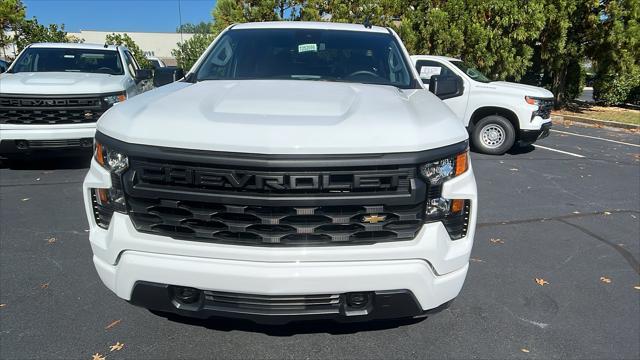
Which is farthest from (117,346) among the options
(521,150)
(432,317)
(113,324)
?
(521,150)

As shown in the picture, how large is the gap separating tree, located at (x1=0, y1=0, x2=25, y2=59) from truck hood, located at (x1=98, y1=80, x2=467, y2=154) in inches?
705

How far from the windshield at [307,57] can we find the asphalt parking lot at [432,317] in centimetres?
175

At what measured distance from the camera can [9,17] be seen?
16.5 metres

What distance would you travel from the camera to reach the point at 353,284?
2.11 metres

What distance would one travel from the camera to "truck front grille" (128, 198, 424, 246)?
2.11 metres

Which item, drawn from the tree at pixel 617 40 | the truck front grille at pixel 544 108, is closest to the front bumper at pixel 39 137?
the truck front grille at pixel 544 108

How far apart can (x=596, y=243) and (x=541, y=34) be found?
13.4 m

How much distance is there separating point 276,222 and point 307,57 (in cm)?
195

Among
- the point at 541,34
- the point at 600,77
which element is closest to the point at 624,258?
the point at 541,34

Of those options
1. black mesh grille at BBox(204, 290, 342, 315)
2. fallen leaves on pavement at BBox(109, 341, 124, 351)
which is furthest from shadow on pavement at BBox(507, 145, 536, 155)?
fallen leaves on pavement at BBox(109, 341, 124, 351)

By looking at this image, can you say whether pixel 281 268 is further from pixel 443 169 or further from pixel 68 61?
pixel 68 61

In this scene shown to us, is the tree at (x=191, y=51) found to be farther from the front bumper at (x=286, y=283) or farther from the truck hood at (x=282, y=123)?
the front bumper at (x=286, y=283)

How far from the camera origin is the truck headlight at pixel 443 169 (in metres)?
2.14

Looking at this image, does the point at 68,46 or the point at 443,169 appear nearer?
the point at 443,169
